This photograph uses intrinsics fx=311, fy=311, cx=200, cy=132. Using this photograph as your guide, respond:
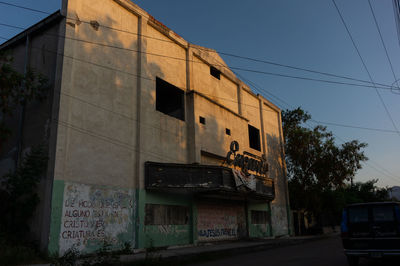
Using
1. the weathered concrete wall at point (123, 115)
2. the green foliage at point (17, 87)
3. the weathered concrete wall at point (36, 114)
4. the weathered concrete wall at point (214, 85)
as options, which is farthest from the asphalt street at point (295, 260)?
the weathered concrete wall at point (214, 85)

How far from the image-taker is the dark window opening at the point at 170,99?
64.1 feet

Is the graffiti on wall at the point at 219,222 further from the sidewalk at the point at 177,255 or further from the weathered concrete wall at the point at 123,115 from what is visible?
the sidewalk at the point at 177,255

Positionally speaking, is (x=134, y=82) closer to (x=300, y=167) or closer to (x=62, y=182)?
(x=62, y=182)

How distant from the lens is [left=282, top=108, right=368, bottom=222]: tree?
31047mm

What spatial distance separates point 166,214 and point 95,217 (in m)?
4.46

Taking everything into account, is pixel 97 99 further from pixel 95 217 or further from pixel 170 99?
pixel 170 99

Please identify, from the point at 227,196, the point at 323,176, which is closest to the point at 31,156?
the point at 227,196

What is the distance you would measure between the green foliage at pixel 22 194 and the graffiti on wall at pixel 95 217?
4.18ft

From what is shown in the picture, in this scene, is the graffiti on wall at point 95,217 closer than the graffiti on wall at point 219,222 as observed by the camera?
Yes

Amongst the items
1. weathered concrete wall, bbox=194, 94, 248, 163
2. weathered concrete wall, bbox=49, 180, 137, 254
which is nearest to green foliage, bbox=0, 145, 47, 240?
weathered concrete wall, bbox=49, 180, 137, 254

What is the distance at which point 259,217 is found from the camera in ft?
83.1

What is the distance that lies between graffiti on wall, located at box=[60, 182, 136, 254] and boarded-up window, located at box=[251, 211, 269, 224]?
12475mm

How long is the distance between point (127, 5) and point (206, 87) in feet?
26.0

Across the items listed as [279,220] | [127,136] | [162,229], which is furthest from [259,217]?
[127,136]
